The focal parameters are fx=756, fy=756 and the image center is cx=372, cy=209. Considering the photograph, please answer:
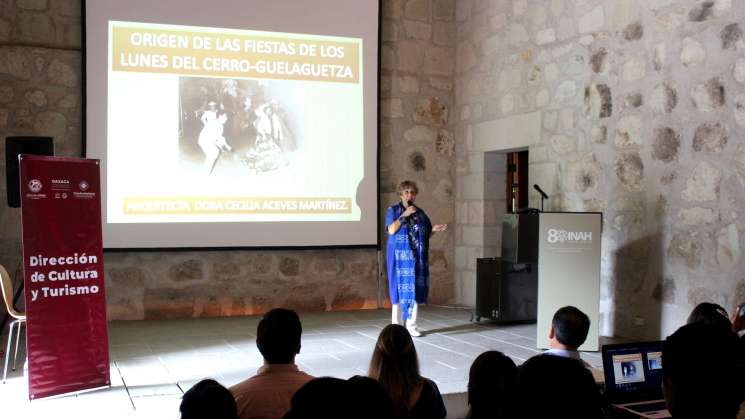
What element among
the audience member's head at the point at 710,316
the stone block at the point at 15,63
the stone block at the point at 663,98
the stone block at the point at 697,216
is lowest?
the audience member's head at the point at 710,316

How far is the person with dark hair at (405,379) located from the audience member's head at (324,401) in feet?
3.49

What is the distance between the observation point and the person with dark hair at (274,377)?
2.21 m

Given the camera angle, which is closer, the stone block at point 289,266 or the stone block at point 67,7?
the stone block at point 67,7

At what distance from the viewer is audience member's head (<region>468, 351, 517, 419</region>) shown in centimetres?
184

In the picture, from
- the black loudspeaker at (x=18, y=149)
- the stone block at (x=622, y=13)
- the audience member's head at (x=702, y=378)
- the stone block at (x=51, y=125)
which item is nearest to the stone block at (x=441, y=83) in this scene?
the stone block at (x=622, y=13)

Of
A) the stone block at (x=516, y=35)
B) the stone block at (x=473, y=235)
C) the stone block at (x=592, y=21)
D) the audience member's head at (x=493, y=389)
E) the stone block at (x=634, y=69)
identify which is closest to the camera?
the audience member's head at (x=493, y=389)

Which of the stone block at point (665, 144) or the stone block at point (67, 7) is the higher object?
the stone block at point (67, 7)

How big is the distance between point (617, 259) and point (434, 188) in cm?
277

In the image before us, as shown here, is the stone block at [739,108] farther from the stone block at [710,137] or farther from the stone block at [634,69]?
the stone block at [634,69]

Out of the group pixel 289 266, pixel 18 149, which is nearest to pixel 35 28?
pixel 18 149

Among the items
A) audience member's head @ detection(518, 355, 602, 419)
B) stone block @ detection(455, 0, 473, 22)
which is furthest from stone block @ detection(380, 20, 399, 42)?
audience member's head @ detection(518, 355, 602, 419)

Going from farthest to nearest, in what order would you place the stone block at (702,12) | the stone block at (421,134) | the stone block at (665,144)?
the stone block at (421,134) < the stone block at (665,144) < the stone block at (702,12)

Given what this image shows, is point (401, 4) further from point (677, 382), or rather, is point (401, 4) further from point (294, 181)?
point (677, 382)

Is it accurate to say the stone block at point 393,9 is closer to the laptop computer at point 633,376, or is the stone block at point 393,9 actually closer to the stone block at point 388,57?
the stone block at point 388,57
